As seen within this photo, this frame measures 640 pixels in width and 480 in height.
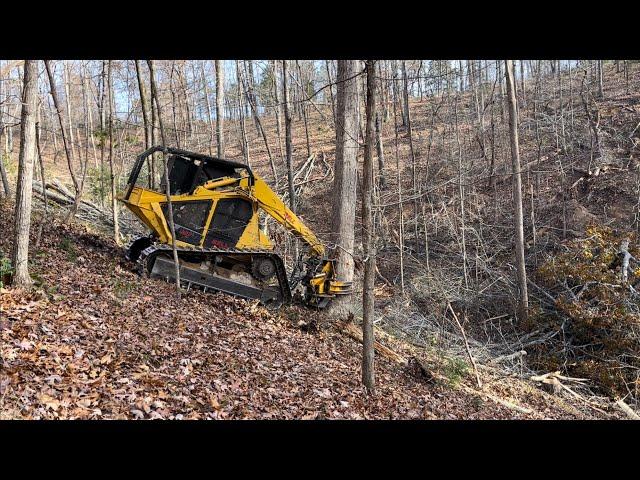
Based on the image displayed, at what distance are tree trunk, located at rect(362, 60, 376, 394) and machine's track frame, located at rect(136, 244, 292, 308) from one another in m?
4.29

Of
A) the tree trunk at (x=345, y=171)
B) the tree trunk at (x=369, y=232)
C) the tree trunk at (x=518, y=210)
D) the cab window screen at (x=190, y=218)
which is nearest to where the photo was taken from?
the tree trunk at (x=369, y=232)

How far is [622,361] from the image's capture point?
12.6 metres

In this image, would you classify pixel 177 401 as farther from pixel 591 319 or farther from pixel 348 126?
pixel 591 319

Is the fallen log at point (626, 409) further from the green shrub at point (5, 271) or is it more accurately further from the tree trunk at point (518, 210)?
the green shrub at point (5, 271)

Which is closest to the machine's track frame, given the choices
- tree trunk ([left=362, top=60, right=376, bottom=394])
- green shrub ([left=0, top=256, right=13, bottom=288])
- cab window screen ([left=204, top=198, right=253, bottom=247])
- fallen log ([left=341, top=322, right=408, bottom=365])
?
cab window screen ([left=204, top=198, right=253, bottom=247])

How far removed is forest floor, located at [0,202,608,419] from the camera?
5242 millimetres

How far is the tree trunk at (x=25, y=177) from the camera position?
752 centimetres

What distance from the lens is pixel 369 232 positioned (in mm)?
6832

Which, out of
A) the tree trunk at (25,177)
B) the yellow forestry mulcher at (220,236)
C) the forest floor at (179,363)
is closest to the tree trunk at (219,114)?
the yellow forestry mulcher at (220,236)

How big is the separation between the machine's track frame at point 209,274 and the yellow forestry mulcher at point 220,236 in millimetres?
19

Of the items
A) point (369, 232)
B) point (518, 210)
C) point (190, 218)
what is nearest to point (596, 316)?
point (518, 210)

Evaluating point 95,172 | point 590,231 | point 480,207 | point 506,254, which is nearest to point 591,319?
point 590,231

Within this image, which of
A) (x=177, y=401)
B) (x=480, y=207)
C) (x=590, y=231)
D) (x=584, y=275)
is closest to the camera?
(x=177, y=401)
